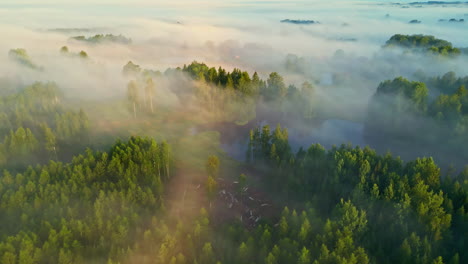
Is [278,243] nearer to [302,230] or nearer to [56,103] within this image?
[302,230]

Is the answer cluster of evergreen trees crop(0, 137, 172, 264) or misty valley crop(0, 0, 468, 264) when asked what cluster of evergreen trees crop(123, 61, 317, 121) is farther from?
cluster of evergreen trees crop(0, 137, 172, 264)

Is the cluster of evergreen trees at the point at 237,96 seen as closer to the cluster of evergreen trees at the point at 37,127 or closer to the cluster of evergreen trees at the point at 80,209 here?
the cluster of evergreen trees at the point at 37,127

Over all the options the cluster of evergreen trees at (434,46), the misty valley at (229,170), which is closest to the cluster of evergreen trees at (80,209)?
the misty valley at (229,170)

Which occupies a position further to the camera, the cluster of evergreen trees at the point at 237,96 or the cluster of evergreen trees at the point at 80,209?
the cluster of evergreen trees at the point at 237,96

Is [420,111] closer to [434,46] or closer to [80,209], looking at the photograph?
[434,46]

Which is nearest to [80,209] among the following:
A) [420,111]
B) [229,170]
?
[229,170]
